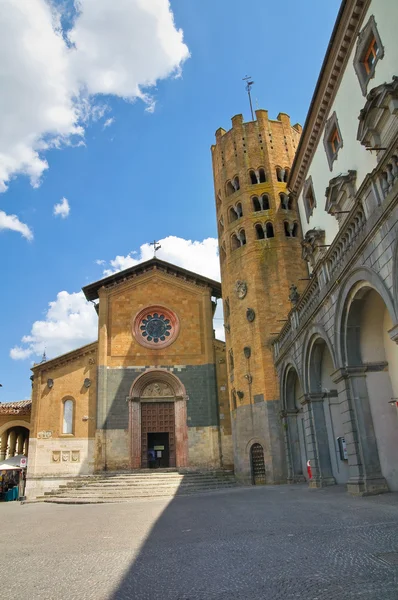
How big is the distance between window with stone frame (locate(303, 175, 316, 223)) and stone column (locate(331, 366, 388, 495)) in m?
10.0

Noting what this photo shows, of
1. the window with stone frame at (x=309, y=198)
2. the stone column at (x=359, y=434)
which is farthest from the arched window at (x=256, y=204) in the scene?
the stone column at (x=359, y=434)

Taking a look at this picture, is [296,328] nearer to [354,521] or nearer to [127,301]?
[354,521]

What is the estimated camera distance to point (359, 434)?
12.1 metres

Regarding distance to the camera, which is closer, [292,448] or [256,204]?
[292,448]

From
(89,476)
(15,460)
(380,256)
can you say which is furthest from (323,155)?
(15,460)

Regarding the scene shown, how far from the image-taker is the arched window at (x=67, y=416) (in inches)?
1164

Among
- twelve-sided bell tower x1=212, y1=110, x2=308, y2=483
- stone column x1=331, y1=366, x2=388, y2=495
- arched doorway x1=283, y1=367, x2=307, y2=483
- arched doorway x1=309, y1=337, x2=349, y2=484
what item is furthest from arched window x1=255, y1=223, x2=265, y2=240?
stone column x1=331, y1=366, x2=388, y2=495

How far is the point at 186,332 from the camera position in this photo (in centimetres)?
3266

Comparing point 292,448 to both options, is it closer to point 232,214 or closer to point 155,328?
point 155,328

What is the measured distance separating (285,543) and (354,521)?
1825 mm

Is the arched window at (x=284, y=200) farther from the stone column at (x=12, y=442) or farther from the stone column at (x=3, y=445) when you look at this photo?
the stone column at (x=12, y=442)

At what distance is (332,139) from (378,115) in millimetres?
4873

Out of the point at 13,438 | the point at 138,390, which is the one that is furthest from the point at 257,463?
the point at 13,438

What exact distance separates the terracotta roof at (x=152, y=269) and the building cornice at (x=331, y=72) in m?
14.1
